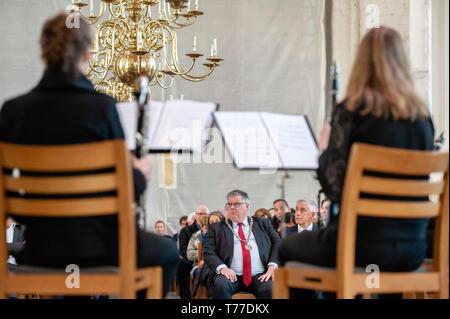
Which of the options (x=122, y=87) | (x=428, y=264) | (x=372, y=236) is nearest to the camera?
(x=372, y=236)

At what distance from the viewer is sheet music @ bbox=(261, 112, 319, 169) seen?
2.97m

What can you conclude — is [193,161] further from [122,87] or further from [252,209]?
[122,87]

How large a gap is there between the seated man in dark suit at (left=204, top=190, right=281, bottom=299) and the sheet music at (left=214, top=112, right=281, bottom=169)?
352 cm

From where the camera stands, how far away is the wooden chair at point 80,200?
8.39 feet

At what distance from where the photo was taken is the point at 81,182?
8.48ft

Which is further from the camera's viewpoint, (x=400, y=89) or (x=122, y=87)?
(x=122, y=87)

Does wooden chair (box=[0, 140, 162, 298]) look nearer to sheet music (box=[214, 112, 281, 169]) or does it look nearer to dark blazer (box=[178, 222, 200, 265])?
sheet music (box=[214, 112, 281, 169])

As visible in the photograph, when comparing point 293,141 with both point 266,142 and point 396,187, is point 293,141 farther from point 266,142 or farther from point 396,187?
point 396,187

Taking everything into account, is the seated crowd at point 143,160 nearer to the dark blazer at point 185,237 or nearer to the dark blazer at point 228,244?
the dark blazer at point 228,244

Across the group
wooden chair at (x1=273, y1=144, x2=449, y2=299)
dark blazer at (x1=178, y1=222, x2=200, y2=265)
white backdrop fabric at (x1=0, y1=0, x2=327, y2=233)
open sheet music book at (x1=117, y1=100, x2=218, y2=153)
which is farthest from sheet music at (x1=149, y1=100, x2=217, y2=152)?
white backdrop fabric at (x1=0, y1=0, x2=327, y2=233)

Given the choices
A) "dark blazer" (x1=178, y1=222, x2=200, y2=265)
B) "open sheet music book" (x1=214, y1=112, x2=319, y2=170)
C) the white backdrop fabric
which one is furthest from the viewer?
the white backdrop fabric

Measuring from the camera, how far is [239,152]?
9.52 ft
